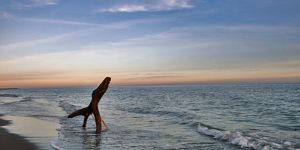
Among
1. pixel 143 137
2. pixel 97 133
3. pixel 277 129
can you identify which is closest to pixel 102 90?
pixel 97 133

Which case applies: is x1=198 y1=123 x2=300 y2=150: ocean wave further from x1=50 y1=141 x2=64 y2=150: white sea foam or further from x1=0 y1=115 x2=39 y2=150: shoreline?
x1=0 y1=115 x2=39 y2=150: shoreline

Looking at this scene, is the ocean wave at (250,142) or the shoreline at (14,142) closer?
the shoreline at (14,142)

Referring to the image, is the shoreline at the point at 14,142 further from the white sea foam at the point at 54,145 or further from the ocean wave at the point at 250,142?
the ocean wave at the point at 250,142

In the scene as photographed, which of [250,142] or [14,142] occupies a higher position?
[14,142]

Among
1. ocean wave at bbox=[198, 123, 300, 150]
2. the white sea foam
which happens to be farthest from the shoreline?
ocean wave at bbox=[198, 123, 300, 150]

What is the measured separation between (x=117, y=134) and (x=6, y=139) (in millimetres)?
4930

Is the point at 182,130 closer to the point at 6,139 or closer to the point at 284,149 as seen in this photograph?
the point at 284,149

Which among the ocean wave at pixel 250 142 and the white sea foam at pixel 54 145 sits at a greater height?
the white sea foam at pixel 54 145

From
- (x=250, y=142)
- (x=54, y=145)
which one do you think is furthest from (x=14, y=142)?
(x=250, y=142)

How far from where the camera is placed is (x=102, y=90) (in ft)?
54.7

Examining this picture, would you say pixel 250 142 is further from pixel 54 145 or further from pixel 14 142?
pixel 14 142

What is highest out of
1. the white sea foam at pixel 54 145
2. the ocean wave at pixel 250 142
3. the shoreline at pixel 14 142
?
the shoreline at pixel 14 142

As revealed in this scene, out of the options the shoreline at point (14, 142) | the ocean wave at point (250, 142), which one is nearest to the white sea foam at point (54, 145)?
the shoreline at point (14, 142)

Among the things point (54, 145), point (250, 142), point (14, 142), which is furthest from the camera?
point (250, 142)
